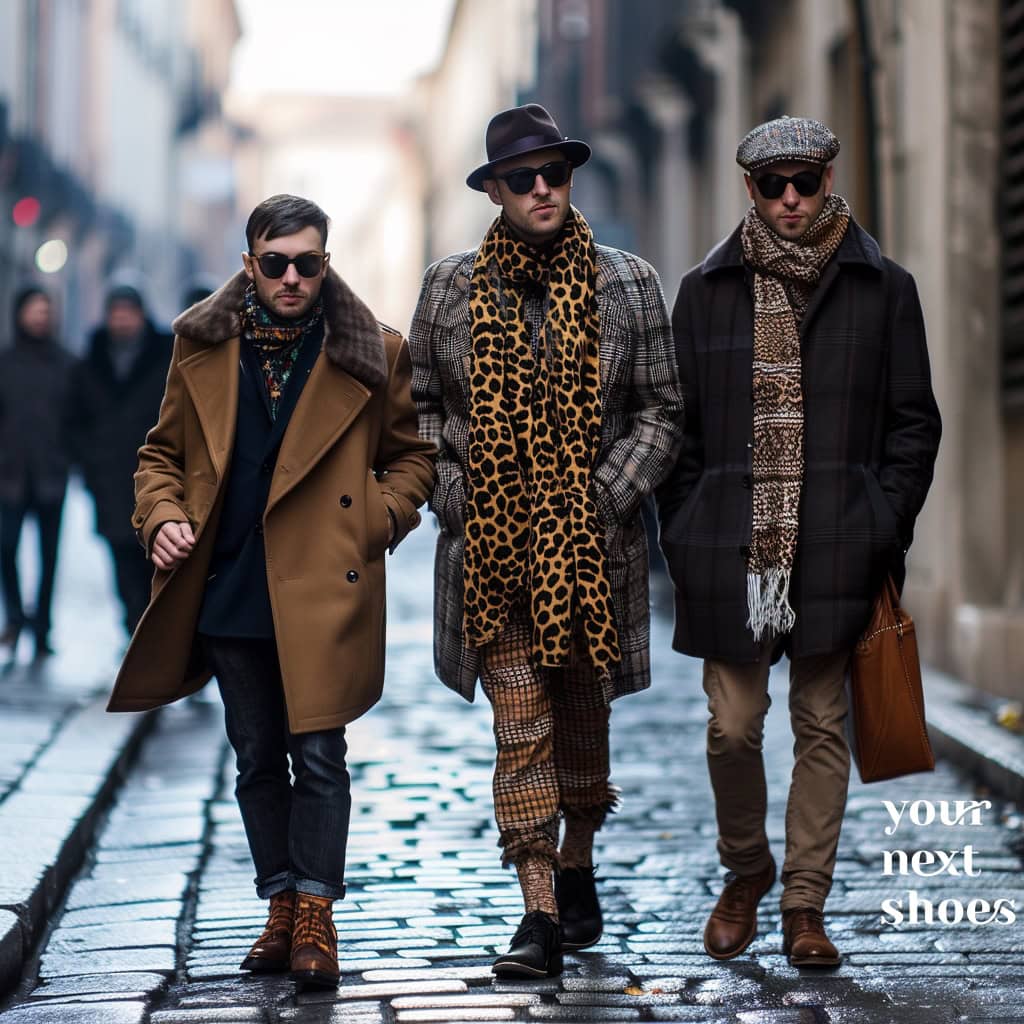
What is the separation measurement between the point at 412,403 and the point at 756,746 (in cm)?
121

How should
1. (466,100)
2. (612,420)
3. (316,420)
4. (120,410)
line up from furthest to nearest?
(466,100) → (120,410) → (612,420) → (316,420)

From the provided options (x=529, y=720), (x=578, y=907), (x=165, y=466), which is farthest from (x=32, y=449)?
(x=529, y=720)

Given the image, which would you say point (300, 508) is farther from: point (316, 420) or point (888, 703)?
point (888, 703)

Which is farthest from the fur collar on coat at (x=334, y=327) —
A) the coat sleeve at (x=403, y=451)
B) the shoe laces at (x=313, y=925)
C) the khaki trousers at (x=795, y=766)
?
the shoe laces at (x=313, y=925)

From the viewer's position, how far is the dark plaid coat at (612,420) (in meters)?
5.11

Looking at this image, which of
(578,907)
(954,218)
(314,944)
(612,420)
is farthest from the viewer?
(954,218)

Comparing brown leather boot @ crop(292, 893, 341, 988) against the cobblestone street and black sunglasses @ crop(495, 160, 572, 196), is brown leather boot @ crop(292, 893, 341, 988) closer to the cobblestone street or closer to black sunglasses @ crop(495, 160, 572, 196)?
the cobblestone street

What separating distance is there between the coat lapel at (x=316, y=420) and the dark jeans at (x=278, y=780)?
0.42m

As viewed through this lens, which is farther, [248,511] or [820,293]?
[820,293]

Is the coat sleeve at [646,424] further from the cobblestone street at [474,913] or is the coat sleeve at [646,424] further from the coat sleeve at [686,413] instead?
the cobblestone street at [474,913]

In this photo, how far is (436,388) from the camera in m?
→ 5.27

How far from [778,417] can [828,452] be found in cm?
15

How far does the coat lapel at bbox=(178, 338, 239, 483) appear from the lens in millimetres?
4945

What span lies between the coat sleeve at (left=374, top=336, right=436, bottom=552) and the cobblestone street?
1.12 m
